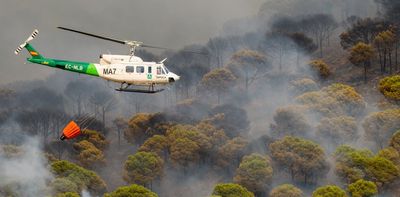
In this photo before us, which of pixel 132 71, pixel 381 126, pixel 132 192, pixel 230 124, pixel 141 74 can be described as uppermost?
pixel 132 71

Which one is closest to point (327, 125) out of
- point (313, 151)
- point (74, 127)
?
point (313, 151)

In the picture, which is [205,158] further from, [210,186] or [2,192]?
[2,192]

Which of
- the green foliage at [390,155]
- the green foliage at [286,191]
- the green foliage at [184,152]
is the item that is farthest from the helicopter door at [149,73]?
the green foliage at [184,152]

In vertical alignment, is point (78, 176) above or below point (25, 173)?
below

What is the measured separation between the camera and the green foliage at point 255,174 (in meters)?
167

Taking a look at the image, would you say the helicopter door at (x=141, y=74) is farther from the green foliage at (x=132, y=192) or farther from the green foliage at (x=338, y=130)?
the green foliage at (x=338, y=130)

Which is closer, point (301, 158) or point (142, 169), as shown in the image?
point (301, 158)

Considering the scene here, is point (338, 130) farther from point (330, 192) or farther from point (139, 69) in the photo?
point (139, 69)

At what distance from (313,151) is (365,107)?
33471 millimetres

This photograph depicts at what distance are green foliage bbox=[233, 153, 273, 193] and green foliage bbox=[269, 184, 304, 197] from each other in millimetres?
8069

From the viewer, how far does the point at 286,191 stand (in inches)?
6117

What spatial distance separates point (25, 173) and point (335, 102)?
75.0m

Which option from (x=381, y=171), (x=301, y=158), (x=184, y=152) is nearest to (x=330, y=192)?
(x=381, y=171)

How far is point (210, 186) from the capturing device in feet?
598
